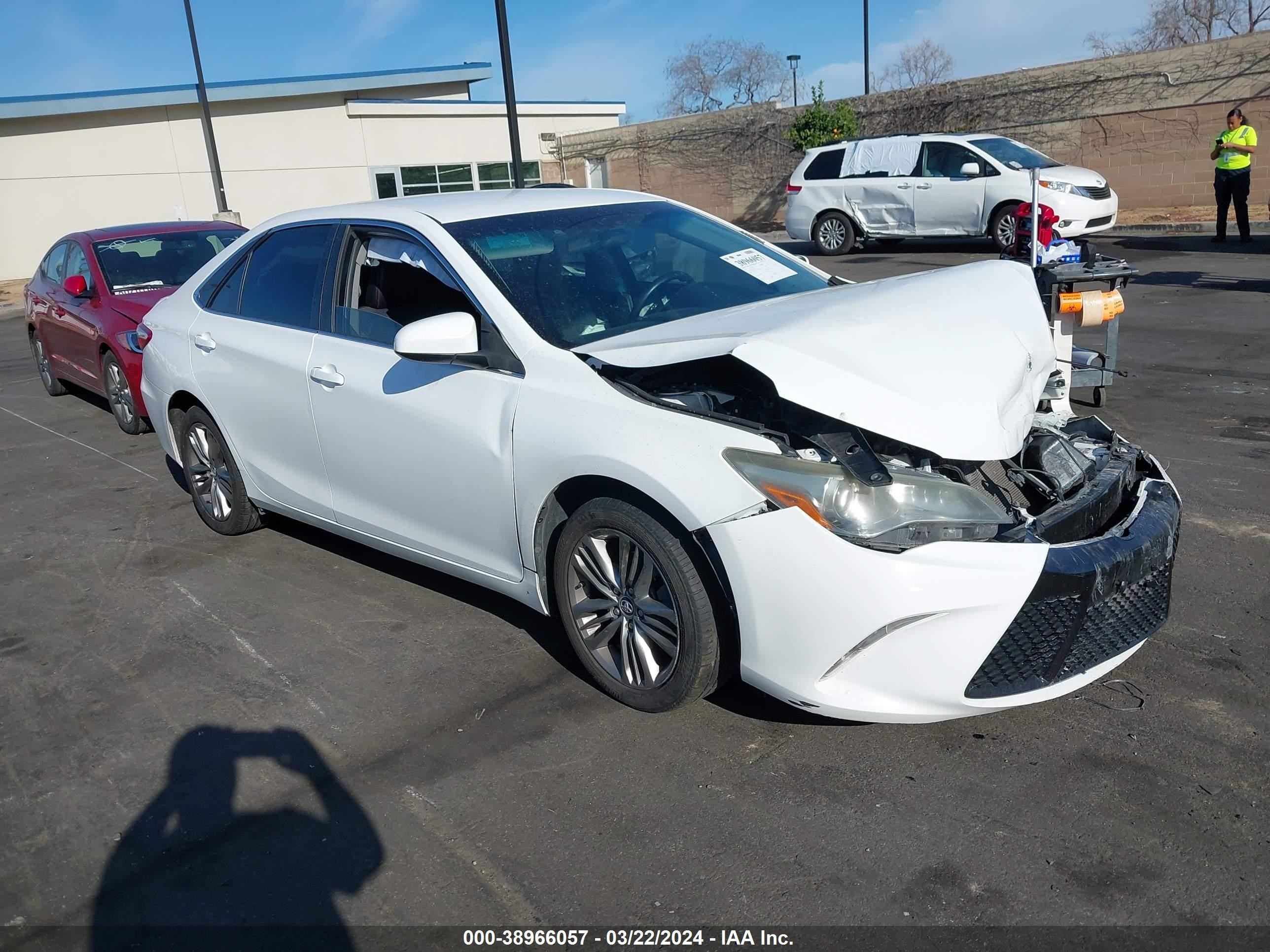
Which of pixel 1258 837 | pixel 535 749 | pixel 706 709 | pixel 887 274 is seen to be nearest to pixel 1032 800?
pixel 1258 837

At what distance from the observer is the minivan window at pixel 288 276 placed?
181 inches

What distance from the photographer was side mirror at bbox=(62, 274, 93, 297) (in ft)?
27.8

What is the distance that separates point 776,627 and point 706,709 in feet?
2.18

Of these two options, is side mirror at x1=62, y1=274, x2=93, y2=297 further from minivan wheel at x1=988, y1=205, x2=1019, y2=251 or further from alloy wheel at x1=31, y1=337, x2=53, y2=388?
minivan wheel at x1=988, y1=205, x2=1019, y2=251

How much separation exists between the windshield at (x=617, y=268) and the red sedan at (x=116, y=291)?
15.8 feet

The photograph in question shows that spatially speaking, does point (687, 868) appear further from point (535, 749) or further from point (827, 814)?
point (535, 749)

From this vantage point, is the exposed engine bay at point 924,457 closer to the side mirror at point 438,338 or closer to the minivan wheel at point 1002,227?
the side mirror at point 438,338

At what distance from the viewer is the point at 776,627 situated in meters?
3.01

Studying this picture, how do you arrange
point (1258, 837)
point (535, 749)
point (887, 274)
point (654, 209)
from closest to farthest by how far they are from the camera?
point (1258, 837) → point (535, 749) → point (654, 209) → point (887, 274)

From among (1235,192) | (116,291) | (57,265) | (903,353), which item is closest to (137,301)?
(116,291)

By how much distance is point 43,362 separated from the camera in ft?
34.6

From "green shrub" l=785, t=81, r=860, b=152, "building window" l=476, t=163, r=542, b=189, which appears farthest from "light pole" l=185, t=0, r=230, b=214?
"green shrub" l=785, t=81, r=860, b=152

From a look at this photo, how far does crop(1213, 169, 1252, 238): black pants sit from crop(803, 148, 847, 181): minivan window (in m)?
5.60

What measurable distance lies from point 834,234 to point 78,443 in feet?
43.0
